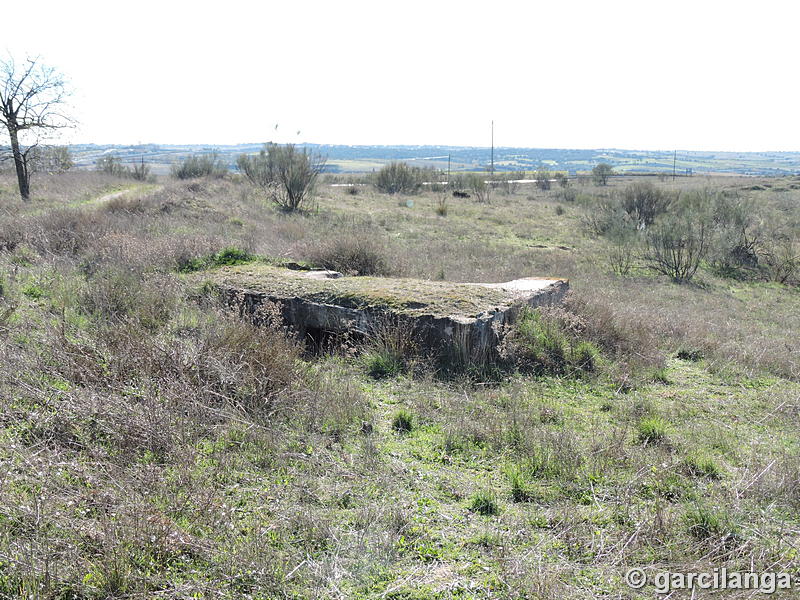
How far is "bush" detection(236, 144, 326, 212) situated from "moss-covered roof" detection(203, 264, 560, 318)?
16199mm

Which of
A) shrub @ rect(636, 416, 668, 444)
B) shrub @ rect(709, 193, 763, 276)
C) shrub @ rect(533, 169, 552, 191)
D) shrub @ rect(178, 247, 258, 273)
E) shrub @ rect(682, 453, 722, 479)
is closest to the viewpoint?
shrub @ rect(682, 453, 722, 479)

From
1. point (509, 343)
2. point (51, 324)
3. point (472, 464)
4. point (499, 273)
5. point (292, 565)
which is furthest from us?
point (499, 273)

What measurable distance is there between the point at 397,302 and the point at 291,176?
59.3 ft

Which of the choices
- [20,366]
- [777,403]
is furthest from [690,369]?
[20,366]

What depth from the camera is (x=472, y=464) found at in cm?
377

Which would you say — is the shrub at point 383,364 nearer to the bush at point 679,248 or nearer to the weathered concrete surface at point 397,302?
the weathered concrete surface at point 397,302

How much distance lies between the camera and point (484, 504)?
10.5 ft

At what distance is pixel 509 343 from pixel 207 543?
3916 millimetres

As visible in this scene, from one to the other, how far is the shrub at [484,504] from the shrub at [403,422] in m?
1.07

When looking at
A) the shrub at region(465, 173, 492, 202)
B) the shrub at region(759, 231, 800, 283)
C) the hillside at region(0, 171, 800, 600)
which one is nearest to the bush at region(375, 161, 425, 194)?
the shrub at region(465, 173, 492, 202)

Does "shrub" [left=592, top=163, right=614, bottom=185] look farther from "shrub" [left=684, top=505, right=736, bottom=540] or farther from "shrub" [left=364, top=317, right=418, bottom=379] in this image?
"shrub" [left=684, top=505, right=736, bottom=540]

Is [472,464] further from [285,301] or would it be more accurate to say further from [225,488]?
[285,301]

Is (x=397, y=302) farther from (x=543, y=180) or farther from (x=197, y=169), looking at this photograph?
(x=543, y=180)

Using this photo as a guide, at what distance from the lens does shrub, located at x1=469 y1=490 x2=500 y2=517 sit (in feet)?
10.4
